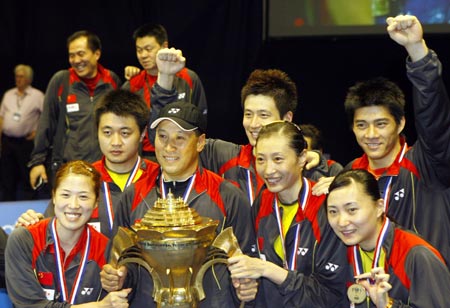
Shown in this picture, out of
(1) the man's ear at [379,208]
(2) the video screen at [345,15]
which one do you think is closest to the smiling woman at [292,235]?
(1) the man's ear at [379,208]

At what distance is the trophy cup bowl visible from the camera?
3652mm

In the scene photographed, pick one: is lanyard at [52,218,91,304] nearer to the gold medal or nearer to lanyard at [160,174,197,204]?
lanyard at [160,174,197,204]

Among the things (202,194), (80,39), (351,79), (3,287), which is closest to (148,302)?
(202,194)

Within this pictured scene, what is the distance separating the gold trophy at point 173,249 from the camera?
3652 mm

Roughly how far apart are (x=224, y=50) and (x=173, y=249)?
18.9 ft

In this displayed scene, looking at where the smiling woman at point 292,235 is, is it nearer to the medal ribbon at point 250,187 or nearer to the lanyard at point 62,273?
the medal ribbon at point 250,187

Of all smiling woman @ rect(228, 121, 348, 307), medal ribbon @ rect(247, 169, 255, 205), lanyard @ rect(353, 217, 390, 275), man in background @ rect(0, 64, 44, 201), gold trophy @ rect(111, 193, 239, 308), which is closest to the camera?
gold trophy @ rect(111, 193, 239, 308)

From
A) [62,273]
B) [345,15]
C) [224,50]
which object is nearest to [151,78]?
[345,15]

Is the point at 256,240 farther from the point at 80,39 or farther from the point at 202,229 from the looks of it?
the point at 80,39

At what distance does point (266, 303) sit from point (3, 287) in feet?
4.59

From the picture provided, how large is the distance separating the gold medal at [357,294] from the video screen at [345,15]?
15.3 feet

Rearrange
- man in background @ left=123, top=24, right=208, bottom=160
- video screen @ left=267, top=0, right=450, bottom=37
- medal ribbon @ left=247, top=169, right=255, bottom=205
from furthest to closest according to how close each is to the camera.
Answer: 1. video screen @ left=267, top=0, right=450, bottom=37
2. man in background @ left=123, top=24, right=208, bottom=160
3. medal ribbon @ left=247, top=169, right=255, bottom=205

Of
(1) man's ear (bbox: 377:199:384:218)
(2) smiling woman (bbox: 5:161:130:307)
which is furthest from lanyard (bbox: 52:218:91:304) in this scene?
(1) man's ear (bbox: 377:199:384:218)

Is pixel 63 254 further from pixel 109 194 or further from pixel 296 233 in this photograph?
pixel 296 233
